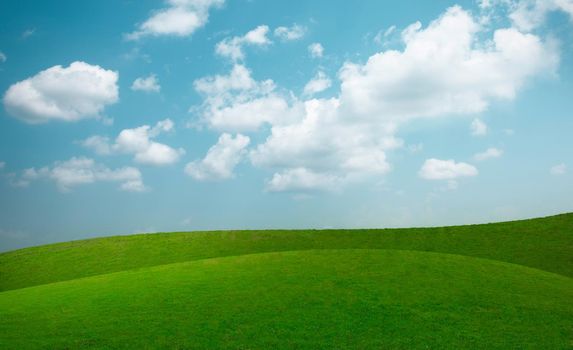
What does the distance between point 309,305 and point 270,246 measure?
103ft

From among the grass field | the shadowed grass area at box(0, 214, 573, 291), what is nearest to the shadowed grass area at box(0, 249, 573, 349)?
the grass field

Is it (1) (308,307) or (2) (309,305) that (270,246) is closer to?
(2) (309,305)

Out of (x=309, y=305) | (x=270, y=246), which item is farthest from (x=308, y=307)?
(x=270, y=246)

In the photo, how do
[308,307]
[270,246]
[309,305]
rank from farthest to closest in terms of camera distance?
[270,246] → [309,305] → [308,307]

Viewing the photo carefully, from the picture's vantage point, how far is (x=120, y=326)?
23.4 meters

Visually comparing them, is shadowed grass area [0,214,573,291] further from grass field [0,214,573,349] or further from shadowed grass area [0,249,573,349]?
shadowed grass area [0,249,573,349]

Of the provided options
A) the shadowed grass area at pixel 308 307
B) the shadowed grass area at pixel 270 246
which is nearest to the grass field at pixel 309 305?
the shadowed grass area at pixel 308 307

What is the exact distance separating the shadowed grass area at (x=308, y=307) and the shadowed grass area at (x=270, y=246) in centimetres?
1422

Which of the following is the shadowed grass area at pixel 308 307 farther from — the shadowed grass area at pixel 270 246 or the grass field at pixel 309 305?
the shadowed grass area at pixel 270 246

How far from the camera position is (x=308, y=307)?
80.2 ft

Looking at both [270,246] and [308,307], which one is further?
[270,246]

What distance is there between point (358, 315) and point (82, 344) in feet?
45.1

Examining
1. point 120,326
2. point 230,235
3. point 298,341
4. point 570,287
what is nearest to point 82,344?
point 120,326

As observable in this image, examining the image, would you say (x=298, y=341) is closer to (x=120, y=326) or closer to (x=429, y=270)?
(x=120, y=326)
